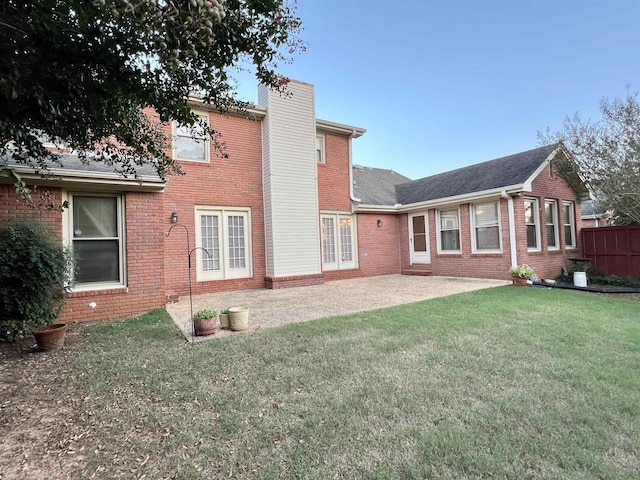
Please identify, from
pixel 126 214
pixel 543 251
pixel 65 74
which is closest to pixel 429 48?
pixel 543 251

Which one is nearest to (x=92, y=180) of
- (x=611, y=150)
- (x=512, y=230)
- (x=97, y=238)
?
(x=97, y=238)

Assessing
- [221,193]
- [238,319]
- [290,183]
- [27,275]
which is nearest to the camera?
[27,275]

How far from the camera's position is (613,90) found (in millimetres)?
9344

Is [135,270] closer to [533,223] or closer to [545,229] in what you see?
[533,223]

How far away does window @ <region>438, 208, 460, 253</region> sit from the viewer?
1201 centimetres

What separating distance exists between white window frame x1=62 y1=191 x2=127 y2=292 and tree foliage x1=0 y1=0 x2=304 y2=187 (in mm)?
2757

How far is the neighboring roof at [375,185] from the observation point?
1399 centimetres

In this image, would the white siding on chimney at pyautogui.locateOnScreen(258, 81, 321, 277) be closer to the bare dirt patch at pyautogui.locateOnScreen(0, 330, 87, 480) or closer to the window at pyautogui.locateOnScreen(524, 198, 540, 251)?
the bare dirt patch at pyautogui.locateOnScreen(0, 330, 87, 480)

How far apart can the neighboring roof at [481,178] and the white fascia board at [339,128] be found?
382 cm

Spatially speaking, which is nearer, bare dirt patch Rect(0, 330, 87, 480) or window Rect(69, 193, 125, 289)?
bare dirt patch Rect(0, 330, 87, 480)

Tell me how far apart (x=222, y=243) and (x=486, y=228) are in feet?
29.8

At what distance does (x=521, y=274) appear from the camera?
31.1 feet

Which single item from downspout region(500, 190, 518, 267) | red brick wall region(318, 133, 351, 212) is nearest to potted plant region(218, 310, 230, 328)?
red brick wall region(318, 133, 351, 212)

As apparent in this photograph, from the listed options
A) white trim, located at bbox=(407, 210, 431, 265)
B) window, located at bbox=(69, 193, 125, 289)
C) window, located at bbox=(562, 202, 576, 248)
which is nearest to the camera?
window, located at bbox=(69, 193, 125, 289)
